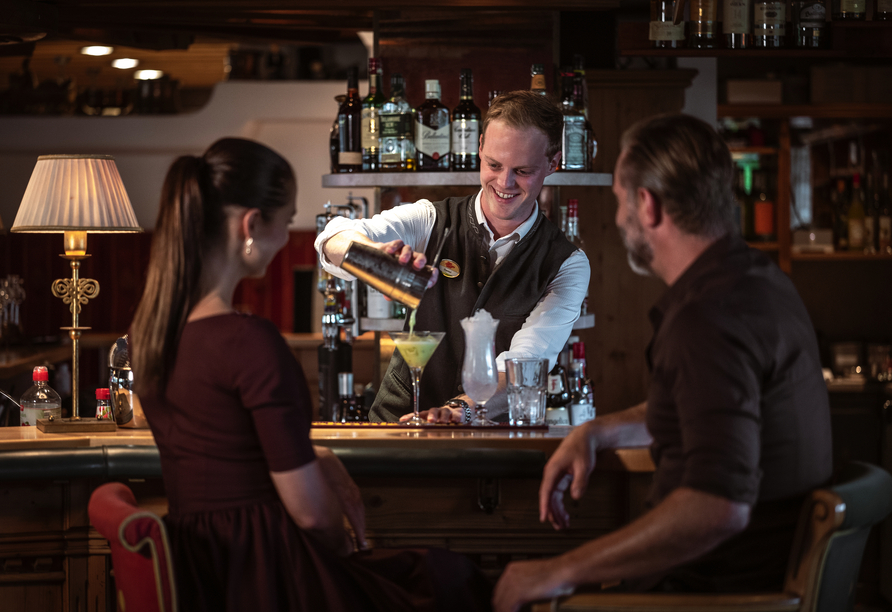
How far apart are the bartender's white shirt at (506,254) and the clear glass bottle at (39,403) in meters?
0.73

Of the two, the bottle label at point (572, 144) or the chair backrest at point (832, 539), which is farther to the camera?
the bottle label at point (572, 144)

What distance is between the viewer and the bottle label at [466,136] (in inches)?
107

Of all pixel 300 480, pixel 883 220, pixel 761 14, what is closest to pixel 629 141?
pixel 300 480

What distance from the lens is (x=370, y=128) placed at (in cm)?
277

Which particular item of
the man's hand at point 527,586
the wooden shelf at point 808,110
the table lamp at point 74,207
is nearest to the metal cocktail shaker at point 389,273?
the man's hand at point 527,586

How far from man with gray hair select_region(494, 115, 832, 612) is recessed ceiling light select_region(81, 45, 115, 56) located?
5400 mm

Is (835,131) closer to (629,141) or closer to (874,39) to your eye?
(874,39)

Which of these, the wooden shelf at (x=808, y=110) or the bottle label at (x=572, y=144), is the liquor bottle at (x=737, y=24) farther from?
the wooden shelf at (x=808, y=110)

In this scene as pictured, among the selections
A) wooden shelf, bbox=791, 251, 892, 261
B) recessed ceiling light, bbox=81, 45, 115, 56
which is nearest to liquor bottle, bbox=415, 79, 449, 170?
wooden shelf, bbox=791, 251, 892, 261

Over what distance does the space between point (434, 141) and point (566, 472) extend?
1458mm

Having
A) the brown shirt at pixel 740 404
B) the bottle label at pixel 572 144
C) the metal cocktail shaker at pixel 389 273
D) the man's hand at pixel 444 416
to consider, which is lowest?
the man's hand at pixel 444 416

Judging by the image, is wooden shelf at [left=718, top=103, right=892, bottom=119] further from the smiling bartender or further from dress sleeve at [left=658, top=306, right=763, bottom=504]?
→ dress sleeve at [left=658, top=306, right=763, bottom=504]

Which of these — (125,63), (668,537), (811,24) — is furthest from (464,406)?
(125,63)

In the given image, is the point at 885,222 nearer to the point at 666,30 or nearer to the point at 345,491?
the point at 666,30
